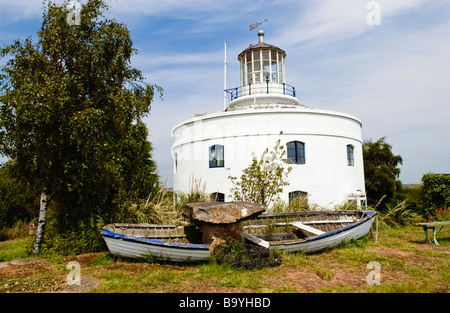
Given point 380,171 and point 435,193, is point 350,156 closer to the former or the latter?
point 380,171

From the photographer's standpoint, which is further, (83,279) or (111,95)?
(111,95)

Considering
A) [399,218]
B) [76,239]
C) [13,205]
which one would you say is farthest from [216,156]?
[13,205]

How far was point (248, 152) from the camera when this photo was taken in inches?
639

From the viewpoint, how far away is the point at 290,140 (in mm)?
16156

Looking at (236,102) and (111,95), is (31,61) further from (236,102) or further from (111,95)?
(236,102)

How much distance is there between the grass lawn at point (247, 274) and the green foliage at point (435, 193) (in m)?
7.36

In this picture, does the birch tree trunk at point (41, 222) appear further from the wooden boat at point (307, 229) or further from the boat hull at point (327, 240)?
the boat hull at point (327, 240)

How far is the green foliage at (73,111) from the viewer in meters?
8.17

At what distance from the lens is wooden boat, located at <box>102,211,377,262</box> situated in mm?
7699

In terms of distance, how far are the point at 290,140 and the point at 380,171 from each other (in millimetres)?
7114

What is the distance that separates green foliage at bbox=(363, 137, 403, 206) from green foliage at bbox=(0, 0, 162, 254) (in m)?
14.9

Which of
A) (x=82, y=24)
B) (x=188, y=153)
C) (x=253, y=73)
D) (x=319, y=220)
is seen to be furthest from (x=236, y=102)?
(x=82, y=24)
